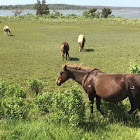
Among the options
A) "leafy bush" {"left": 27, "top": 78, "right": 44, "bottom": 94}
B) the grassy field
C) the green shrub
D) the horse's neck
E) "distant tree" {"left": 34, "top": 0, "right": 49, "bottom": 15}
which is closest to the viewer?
the grassy field

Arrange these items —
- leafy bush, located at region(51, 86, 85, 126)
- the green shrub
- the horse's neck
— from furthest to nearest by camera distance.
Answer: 1. the green shrub
2. the horse's neck
3. leafy bush, located at region(51, 86, 85, 126)

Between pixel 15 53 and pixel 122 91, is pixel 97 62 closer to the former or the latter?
pixel 15 53

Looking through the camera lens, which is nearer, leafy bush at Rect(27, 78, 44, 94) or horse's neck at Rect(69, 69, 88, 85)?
horse's neck at Rect(69, 69, 88, 85)

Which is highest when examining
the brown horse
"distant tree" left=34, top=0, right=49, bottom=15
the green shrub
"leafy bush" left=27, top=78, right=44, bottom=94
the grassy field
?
"distant tree" left=34, top=0, right=49, bottom=15

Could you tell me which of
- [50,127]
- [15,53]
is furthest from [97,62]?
[50,127]

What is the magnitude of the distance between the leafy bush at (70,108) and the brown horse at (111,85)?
67cm

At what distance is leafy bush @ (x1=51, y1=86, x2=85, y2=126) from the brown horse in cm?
67

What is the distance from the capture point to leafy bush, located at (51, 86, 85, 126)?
4.67 m

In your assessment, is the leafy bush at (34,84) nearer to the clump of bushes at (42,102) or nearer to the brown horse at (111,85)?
the clump of bushes at (42,102)

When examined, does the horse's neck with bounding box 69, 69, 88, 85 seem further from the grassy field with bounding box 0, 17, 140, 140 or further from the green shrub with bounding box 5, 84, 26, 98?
the green shrub with bounding box 5, 84, 26, 98

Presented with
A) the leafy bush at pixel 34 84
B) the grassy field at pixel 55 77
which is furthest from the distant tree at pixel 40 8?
the leafy bush at pixel 34 84

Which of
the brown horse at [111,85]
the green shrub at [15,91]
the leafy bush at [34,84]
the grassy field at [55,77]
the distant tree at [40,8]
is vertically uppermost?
the distant tree at [40,8]

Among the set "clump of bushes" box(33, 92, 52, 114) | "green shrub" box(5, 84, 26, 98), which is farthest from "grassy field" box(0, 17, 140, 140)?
"green shrub" box(5, 84, 26, 98)

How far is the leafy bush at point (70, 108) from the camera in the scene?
4668 mm
